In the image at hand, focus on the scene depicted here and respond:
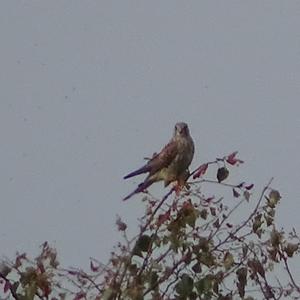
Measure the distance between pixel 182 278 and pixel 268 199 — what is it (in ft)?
1.54

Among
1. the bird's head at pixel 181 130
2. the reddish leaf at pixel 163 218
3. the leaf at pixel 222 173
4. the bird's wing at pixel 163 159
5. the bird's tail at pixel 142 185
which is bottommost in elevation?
the reddish leaf at pixel 163 218

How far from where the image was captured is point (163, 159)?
5836mm

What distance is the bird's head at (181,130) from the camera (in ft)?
22.2

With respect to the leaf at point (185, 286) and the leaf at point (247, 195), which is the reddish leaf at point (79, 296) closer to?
the leaf at point (185, 286)

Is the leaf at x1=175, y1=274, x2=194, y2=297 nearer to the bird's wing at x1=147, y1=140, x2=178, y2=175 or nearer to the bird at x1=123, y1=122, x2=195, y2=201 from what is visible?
the bird at x1=123, y1=122, x2=195, y2=201

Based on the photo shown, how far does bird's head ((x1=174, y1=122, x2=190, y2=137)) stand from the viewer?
6.78 meters

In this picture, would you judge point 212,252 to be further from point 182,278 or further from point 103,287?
point 103,287

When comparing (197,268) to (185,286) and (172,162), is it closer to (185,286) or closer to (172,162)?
(185,286)

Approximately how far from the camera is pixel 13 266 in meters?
3.91

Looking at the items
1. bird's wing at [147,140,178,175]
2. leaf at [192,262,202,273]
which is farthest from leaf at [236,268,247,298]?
bird's wing at [147,140,178,175]

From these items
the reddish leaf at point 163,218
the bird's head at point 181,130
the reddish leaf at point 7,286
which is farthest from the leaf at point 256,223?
the bird's head at point 181,130

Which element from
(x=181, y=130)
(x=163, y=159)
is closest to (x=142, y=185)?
(x=163, y=159)

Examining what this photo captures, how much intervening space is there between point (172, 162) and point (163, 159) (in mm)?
148

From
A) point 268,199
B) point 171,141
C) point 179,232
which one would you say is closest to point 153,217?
point 179,232
